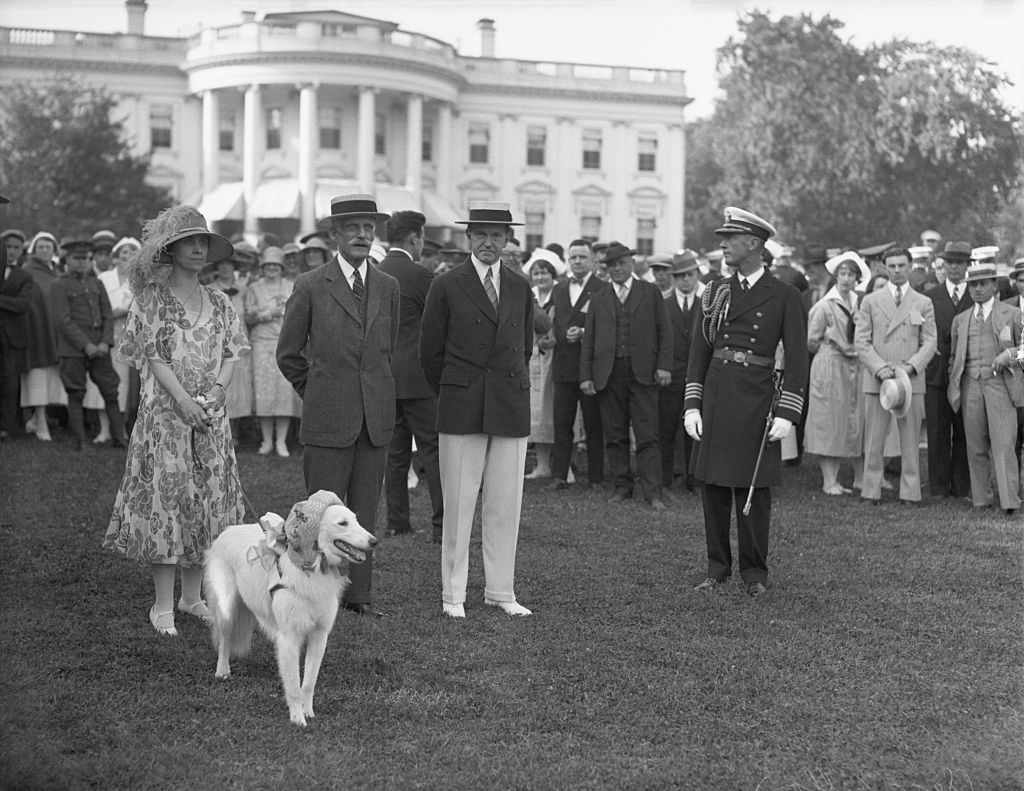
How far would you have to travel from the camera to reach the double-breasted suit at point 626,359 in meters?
12.8

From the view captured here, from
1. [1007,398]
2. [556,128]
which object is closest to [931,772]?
[1007,398]

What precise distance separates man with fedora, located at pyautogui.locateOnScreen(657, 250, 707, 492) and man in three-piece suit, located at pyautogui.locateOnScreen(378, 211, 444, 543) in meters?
3.91

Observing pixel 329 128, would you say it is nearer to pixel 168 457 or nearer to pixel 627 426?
pixel 627 426

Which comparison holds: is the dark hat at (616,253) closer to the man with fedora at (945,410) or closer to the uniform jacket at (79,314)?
the man with fedora at (945,410)

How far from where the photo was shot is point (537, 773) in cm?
532

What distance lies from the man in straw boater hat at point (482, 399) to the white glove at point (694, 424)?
1.34 meters

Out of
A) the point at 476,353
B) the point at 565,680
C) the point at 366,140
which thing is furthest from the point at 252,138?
the point at 565,680

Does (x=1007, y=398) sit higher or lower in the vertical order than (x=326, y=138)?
lower

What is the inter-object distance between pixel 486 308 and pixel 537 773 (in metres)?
3.48

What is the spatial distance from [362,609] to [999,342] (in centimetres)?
731

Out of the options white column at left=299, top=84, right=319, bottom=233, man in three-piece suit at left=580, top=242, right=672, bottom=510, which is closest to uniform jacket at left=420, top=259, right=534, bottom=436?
man in three-piece suit at left=580, top=242, right=672, bottom=510

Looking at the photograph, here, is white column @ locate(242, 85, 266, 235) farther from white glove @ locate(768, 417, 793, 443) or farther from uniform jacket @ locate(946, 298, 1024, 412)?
white glove @ locate(768, 417, 793, 443)

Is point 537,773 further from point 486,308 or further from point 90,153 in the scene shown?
point 90,153

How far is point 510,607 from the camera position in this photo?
26.5ft
